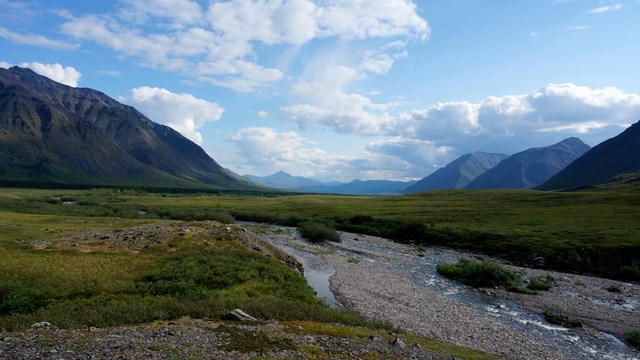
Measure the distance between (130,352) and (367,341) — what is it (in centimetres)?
1298

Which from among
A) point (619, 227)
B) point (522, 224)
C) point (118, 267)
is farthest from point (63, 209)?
point (619, 227)

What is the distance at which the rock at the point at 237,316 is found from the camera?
25750 millimetres

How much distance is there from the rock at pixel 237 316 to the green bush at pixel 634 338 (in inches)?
1180

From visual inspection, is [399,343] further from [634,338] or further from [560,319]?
[634,338]

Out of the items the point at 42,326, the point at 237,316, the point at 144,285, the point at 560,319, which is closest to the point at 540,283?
the point at 560,319

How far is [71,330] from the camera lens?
21547 millimetres

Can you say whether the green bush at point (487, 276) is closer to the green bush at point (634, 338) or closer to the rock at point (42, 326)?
the green bush at point (634, 338)

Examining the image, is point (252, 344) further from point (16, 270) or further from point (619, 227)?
point (619, 227)

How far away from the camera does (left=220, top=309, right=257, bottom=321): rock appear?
25.8 meters

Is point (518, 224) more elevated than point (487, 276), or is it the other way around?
point (518, 224)

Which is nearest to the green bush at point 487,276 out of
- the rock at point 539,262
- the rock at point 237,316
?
the rock at point 539,262

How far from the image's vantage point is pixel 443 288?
159 ft

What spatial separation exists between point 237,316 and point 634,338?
3131cm

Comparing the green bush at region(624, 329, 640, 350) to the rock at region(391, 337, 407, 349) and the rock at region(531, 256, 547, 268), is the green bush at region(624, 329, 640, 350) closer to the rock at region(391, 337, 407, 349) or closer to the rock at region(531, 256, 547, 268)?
the rock at region(391, 337, 407, 349)
